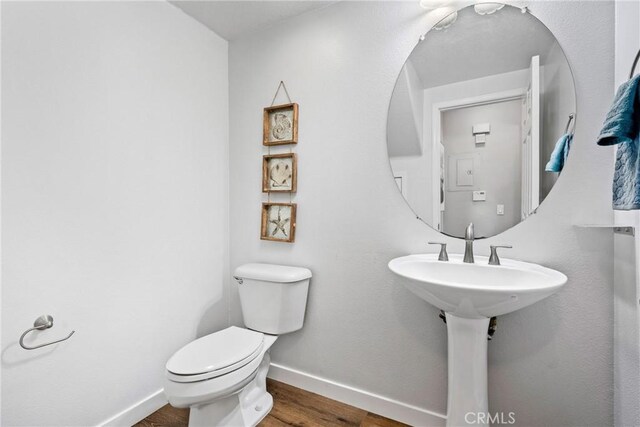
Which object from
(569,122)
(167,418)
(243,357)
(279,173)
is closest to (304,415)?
(243,357)

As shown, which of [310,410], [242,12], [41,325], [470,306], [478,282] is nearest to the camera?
[470,306]

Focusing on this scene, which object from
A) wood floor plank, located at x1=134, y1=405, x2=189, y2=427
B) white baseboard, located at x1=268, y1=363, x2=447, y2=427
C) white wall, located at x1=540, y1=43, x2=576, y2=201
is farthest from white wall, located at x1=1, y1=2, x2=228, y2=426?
white wall, located at x1=540, y1=43, x2=576, y2=201

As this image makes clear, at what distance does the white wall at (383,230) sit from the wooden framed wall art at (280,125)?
0.06m

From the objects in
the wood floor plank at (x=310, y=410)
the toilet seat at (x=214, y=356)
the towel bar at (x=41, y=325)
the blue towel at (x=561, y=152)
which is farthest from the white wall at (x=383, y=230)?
the towel bar at (x=41, y=325)

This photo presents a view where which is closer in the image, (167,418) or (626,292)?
(626,292)

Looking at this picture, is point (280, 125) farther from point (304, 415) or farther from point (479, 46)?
point (304, 415)

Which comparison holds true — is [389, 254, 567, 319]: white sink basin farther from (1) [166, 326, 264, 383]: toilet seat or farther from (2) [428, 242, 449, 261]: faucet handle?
(1) [166, 326, 264, 383]: toilet seat

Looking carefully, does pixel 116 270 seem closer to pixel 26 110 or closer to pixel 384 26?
pixel 26 110

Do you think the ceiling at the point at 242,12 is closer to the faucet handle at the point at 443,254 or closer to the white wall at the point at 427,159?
the white wall at the point at 427,159

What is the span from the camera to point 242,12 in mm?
1767

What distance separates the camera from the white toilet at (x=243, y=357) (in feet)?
3.91

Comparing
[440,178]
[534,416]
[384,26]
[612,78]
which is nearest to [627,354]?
[534,416]

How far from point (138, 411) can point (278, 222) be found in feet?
3.99

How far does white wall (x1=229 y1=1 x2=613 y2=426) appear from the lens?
3.85 ft
